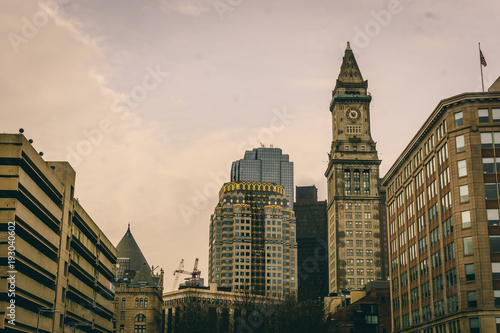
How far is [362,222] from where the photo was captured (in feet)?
655

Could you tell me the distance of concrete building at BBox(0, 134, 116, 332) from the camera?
60.3 metres

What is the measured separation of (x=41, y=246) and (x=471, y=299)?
48.0 m

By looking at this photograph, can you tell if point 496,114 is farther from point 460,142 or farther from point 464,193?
point 464,193

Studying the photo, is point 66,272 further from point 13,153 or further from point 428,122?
point 428,122

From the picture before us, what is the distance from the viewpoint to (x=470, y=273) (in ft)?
237

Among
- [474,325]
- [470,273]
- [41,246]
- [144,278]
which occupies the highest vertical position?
[144,278]

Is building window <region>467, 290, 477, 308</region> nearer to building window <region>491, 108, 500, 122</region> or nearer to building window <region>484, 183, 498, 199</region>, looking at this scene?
building window <region>484, 183, 498, 199</region>

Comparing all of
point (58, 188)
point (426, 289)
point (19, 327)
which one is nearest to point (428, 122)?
point (426, 289)

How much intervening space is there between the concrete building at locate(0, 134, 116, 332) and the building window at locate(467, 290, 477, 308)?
44459mm

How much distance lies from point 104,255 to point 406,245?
52.6 meters

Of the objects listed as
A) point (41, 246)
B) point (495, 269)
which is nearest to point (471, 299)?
point (495, 269)

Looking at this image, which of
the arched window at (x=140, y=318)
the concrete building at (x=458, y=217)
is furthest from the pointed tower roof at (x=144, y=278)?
the concrete building at (x=458, y=217)

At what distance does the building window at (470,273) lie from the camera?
71.9 metres

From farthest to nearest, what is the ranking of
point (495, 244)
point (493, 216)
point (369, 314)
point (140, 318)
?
point (140, 318) → point (369, 314) → point (493, 216) → point (495, 244)
